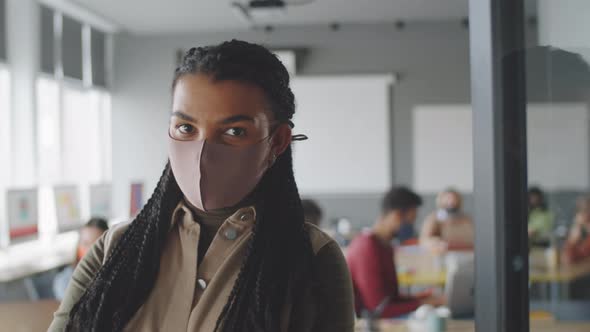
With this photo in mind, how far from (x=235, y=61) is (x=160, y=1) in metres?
5.66

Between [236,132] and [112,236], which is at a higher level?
[236,132]

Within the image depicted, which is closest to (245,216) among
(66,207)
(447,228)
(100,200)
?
(447,228)

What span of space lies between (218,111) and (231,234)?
0.18 meters

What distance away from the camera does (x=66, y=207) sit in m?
5.96

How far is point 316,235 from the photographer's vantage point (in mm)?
931

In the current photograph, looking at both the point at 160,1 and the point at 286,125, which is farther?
the point at 160,1

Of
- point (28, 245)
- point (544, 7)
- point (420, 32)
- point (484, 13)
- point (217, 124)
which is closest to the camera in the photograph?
point (217, 124)

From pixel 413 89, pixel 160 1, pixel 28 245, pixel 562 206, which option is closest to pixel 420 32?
pixel 413 89

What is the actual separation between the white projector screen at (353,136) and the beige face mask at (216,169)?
22.9 ft

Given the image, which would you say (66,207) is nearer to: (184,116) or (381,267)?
(381,267)

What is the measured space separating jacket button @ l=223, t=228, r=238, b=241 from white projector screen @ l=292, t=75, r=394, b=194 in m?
6.96

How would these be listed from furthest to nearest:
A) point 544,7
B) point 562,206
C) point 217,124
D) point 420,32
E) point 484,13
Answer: point 420,32, point 562,206, point 544,7, point 484,13, point 217,124

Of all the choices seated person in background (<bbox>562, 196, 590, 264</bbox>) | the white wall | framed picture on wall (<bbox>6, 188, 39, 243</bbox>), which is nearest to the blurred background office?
framed picture on wall (<bbox>6, 188, 39, 243</bbox>)

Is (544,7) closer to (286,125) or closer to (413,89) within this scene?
(286,125)
